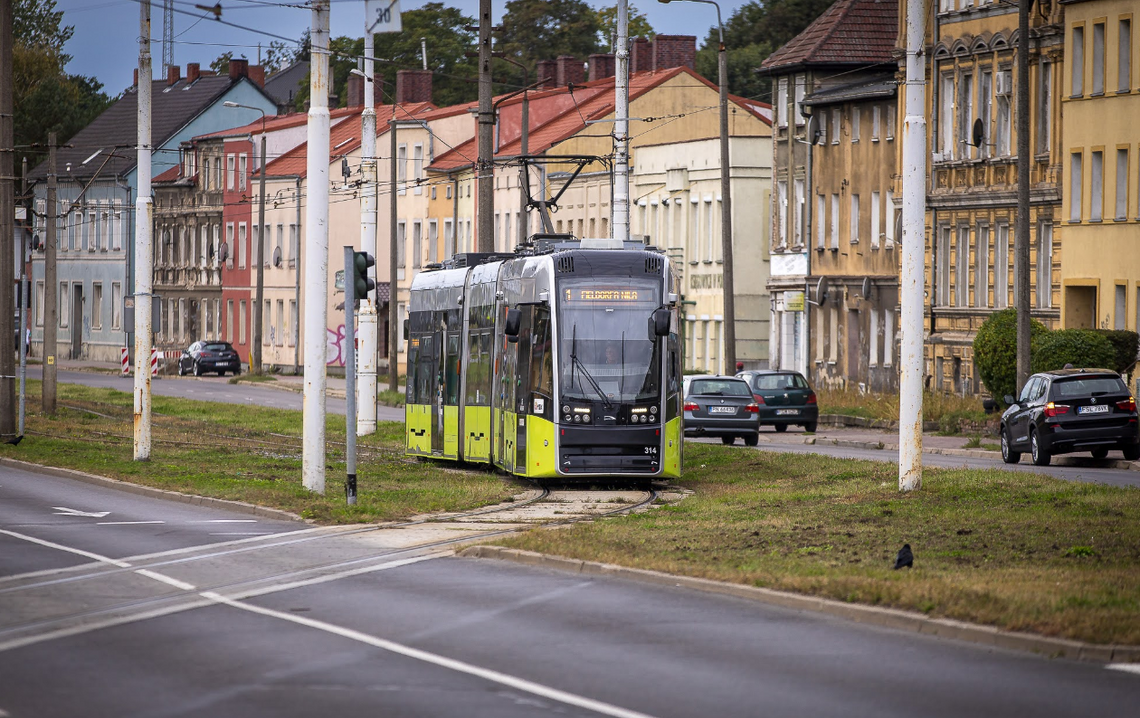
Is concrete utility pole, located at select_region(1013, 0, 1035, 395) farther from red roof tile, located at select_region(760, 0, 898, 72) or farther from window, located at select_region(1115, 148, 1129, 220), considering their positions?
red roof tile, located at select_region(760, 0, 898, 72)

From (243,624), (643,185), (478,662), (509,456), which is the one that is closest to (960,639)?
(478,662)

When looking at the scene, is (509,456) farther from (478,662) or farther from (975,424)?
(975,424)

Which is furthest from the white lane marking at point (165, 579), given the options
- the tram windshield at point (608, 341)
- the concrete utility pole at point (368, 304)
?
the concrete utility pole at point (368, 304)

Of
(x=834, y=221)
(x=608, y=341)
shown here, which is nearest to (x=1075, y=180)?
(x=834, y=221)

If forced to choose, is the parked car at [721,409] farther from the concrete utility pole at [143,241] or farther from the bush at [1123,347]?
the concrete utility pole at [143,241]

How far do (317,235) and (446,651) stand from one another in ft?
37.9

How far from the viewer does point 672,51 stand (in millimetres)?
87688

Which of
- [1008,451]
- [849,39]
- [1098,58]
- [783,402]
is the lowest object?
[1008,451]

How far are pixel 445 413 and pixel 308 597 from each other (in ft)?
56.6

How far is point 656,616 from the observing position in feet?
46.2

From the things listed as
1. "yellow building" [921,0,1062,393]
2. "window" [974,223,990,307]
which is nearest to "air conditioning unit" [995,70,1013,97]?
"yellow building" [921,0,1062,393]

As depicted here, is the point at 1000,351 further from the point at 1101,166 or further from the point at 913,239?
the point at 913,239

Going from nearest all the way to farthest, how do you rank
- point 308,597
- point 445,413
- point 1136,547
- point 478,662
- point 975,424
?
point 478,662
point 308,597
point 1136,547
point 445,413
point 975,424

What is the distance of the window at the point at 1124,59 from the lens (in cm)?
4766
